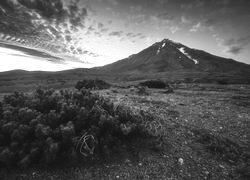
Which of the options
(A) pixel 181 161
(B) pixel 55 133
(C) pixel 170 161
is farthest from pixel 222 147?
(B) pixel 55 133

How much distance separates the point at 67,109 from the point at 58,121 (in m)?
0.44

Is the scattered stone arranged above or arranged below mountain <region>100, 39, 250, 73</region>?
below

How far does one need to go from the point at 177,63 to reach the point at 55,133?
13192 centimetres

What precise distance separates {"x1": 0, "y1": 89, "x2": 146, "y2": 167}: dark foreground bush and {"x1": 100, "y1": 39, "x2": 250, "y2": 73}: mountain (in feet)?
325

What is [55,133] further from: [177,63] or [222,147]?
[177,63]

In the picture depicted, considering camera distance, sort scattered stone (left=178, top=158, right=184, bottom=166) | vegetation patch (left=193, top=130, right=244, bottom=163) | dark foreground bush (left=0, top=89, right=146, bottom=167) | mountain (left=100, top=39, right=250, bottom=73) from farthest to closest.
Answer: mountain (left=100, top=39, right=250, bottom=73) → vegetation patch (left=193, top=130, right=244, bottom=163) → scattered stone (left=178, top=158, right=184, bottom=166) → dark foreground bush (left=0, top=89, right=146, bottom=167)

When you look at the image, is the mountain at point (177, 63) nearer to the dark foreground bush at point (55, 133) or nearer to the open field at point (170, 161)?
the open field at point (170, 161)

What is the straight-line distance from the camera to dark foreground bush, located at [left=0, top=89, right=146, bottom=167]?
3.43 metres

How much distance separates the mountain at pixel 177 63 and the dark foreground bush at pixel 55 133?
99.2 meters

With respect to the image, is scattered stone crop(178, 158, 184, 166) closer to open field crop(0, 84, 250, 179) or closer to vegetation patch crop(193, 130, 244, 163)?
open field crop(0, 84, 250, 179)

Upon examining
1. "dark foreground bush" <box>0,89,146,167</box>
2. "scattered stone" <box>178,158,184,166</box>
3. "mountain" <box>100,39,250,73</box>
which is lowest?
"scattered stone" <box>178,158,184,166</box>

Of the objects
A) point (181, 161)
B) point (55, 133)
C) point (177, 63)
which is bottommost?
point (181, 161)

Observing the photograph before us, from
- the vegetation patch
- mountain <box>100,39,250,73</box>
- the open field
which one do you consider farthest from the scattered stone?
mountain <box>100,39,250,73</box>

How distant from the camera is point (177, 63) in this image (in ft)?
414
